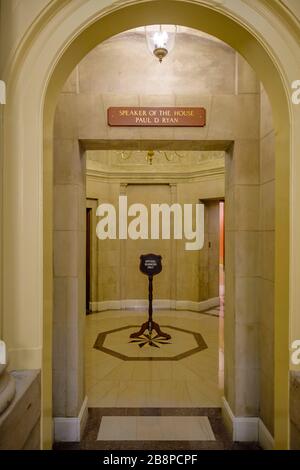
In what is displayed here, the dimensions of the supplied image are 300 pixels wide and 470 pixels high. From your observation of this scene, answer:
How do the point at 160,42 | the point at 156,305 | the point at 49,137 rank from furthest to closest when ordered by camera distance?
the point at 156,305 → the point at 160,42 → the point at 49,137

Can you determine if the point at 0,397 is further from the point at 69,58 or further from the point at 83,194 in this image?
the point at 83,194

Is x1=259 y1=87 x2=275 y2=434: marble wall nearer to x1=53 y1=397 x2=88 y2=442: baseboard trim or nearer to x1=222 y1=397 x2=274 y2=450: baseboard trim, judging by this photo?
x1=222 y1=397 x2=274 y2=450: baseboard trim

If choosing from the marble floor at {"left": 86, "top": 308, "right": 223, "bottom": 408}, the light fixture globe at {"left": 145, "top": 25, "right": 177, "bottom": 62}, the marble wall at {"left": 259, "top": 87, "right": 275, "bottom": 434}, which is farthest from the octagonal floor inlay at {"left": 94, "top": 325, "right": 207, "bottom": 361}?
the light fixture globe at {"left": 145, "top": 25, "right": 177, "bottom": 62}

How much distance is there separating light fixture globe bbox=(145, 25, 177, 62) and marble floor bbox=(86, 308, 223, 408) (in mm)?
4032

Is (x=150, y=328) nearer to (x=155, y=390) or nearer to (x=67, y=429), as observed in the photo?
(x=155, y=390)

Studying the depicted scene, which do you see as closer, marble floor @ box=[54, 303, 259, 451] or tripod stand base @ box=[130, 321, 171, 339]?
marble floor @ box=[54, 303, 259, 451]

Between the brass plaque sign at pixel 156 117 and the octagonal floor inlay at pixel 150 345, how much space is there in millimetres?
3882

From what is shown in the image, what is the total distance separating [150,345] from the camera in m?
5.89

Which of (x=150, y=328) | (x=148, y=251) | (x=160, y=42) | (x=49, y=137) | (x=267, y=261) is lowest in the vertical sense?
(x=150, y=328)

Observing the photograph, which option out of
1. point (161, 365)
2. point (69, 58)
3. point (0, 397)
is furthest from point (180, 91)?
point (161, 365)

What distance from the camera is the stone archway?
1.57 m

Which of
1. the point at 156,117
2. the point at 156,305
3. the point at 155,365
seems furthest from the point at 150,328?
the point at 156,117

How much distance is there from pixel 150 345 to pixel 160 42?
496 centimetres

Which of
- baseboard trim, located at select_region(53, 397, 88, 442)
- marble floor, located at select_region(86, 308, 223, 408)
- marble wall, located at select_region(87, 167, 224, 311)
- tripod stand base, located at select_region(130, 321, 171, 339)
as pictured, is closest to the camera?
baseboard trim, located at select_region(53, 397, 88, 442)
